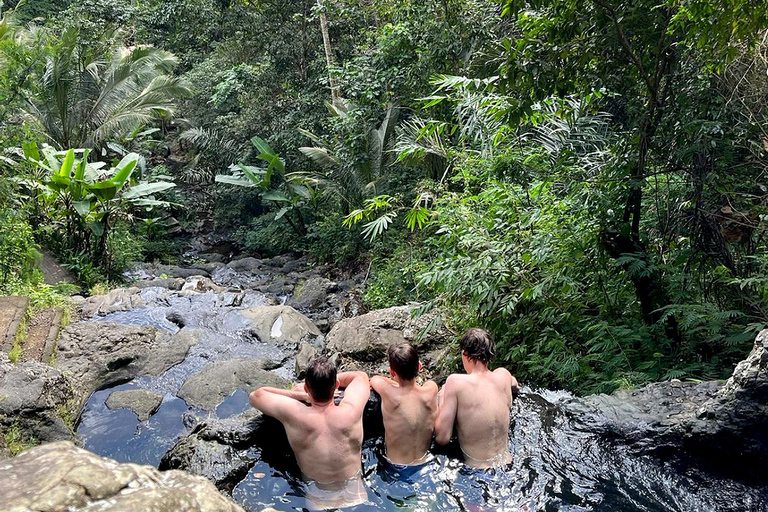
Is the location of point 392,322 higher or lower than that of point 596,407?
lower

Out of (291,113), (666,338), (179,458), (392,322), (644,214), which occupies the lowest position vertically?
(392,322)

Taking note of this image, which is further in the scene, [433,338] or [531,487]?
[433,338]

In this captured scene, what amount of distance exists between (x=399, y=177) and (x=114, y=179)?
565cm

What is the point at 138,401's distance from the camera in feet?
20.4

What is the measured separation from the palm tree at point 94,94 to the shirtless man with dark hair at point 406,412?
1369 centimetres

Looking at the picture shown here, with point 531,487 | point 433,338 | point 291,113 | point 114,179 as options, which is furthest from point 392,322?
point 291,113

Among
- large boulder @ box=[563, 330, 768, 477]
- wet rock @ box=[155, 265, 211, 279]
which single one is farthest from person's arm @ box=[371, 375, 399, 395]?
wet rock @ box=[155, 265, 211, 279]

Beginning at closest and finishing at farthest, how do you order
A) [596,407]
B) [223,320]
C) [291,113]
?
1. [596,407]
2. [223,320]
3. [291,113]

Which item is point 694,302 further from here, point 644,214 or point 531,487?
point 531,487

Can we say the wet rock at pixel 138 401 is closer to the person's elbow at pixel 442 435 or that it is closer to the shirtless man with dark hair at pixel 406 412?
the shirtless man with dark hair at pixel 406 412

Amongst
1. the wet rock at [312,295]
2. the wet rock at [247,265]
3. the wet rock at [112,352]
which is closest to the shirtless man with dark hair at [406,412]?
the wet rock at [112,352]

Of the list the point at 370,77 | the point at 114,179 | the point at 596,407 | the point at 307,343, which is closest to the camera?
the point at 596,407

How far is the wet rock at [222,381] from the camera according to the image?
638 centimetres

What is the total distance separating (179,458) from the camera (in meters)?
3.53
